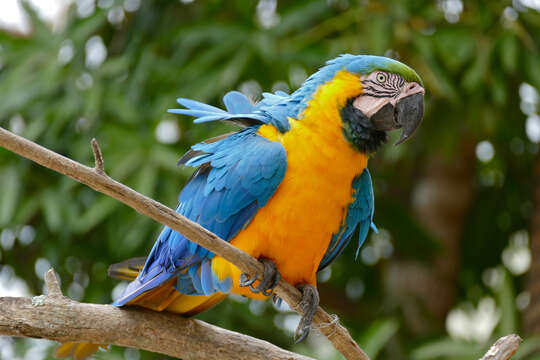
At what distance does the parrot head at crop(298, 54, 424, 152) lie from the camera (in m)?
1.58

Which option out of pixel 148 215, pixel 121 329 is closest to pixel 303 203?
pixel 148 215

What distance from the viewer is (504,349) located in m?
1.57

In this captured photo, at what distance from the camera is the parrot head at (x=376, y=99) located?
5.18ft

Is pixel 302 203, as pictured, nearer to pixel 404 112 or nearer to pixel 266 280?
pixel 266 280

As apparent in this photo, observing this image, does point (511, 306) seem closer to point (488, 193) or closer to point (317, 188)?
point (488, 193)

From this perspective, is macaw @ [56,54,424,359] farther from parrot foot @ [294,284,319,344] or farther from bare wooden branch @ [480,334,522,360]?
bare wooden branch @ [480,334,522,360]

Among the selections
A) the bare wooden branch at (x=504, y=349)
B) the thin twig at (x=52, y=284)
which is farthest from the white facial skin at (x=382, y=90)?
the thin twig at (x=52, y=284)

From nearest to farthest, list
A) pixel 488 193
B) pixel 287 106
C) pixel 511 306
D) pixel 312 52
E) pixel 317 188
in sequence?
pixel 317 188 < pixel 287 106 < pixel 312 52 < pixel 511 306 < pixel 488 193

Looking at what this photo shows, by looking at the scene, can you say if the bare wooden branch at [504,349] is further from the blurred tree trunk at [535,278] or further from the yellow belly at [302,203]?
the blurred tree trunk at [535,278]

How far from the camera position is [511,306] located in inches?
123

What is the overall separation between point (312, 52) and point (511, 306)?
1494 mm

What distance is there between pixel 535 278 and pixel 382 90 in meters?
2.13

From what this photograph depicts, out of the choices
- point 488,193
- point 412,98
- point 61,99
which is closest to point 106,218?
point 61,99

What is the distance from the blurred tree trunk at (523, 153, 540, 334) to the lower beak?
1878mm
